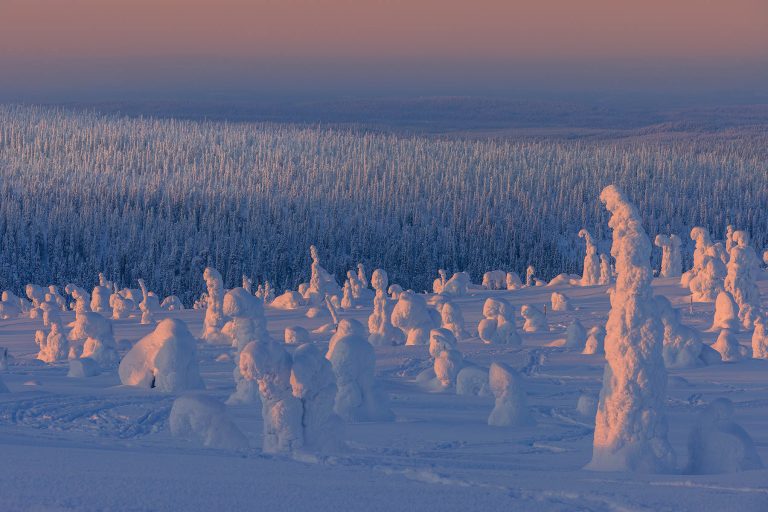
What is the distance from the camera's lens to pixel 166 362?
1234 cm

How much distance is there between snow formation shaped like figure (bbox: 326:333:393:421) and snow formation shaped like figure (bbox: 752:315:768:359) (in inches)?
303

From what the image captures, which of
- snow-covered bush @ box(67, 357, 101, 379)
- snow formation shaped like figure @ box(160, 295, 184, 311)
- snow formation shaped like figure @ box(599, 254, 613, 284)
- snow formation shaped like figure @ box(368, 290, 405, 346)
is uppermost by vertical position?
snow formation shaped like figure @ box(599, 254, 613, 284)

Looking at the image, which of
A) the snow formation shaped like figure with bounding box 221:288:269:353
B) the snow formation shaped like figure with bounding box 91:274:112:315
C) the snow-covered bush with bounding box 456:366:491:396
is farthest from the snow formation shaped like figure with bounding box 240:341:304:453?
the snow formation shaped like figure with bounding box 91:274:112:315

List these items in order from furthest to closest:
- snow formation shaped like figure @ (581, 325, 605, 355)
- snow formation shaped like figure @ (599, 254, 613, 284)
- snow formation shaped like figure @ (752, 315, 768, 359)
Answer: snow formation shaped like figure @ (599, 254, 613, 284)
snow formation shaped like figure @ (581, 325, 605, 355)
snow formation shaped like figure @ (752, 315, 768, 359)

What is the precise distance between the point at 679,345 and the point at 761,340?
68.1 inches

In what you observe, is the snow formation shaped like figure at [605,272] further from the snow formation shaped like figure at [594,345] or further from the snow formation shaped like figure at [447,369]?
the snow formation shaped like figure at [447,369]

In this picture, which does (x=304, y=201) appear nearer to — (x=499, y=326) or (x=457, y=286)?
(x=457, y=286)

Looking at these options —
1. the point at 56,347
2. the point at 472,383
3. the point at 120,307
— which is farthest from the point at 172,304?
the point at 472,383

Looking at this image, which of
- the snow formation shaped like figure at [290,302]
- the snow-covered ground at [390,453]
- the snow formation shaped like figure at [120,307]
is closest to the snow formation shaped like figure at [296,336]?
the snow-covered ground at [390,453]

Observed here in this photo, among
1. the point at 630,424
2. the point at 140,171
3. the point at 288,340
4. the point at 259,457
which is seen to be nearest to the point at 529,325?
the point at 288,340

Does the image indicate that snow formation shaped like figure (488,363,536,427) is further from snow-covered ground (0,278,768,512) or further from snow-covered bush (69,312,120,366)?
snow-covered bush (69,312,120,366)

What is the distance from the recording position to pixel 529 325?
62.9 ft

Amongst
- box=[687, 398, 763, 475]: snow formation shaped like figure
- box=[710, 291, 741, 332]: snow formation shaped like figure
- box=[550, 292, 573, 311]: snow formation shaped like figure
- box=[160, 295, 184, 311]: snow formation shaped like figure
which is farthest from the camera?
box=[160, 295, 184, 311]: snow formation shaped like figure

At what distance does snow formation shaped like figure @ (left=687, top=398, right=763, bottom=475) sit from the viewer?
26.3 feet
